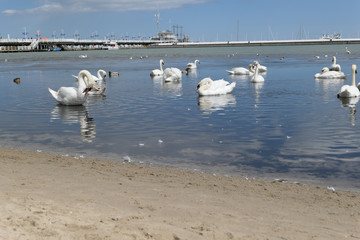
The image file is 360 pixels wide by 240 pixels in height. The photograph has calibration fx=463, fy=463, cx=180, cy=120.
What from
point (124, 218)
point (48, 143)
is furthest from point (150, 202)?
point (48, 143)

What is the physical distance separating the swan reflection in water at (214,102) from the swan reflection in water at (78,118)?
12.7ft

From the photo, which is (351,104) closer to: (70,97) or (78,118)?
(78,118)

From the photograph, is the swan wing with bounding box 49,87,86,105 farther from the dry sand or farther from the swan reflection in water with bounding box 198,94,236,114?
the dry sand

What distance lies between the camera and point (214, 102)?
56.8 ft

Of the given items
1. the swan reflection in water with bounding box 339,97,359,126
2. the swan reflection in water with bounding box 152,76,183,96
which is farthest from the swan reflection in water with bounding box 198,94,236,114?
the swan reflection in water with bounding box 339,97,359,126

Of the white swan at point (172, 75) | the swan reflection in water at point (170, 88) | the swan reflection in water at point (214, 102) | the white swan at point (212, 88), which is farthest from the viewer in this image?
the white swan at point (172, 75)

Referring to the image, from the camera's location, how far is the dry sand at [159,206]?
15.4ft

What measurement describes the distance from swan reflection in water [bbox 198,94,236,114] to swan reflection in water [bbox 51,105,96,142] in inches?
152

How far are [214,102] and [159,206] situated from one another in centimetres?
1188

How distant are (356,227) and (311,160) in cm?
349

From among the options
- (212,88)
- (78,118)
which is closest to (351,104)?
(212,88)

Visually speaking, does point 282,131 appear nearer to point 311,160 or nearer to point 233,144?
point 233,144

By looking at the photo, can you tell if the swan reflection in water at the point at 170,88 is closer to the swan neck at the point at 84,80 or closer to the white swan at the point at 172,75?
the white swan at the point at 172,75

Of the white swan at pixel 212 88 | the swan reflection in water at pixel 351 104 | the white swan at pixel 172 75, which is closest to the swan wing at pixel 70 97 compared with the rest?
the white swan at pixel 212 88
